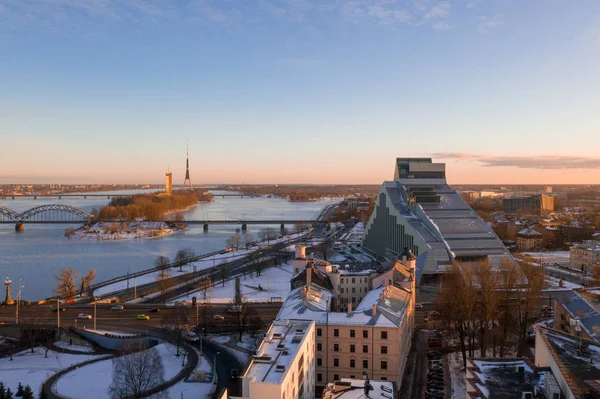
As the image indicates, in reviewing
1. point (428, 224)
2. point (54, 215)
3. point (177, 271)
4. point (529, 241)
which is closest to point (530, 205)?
point (529, 241)

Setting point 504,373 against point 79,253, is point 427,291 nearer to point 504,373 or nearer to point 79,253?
point 504,373

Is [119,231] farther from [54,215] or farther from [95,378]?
[95,378]

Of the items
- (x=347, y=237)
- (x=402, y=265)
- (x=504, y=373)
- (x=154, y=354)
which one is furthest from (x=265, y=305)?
(x=347, y=237)

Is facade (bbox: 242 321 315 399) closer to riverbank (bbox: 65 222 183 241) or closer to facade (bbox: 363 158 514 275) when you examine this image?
facade (bbox: 363 158 514 275)

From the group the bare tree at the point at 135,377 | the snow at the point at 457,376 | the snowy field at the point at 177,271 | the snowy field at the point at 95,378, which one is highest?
the bare tree at the point at 135,377

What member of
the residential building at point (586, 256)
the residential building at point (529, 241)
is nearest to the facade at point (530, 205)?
the residential building at point (529, 241)

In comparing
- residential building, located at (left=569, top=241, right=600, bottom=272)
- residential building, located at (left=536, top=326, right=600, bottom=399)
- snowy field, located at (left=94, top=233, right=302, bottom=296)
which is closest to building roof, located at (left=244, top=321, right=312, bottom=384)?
residential building, located at (left=536, top=326, right=600, bottom=399)

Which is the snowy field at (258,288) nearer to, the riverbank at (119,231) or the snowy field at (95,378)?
the snowy field at (95,378)
